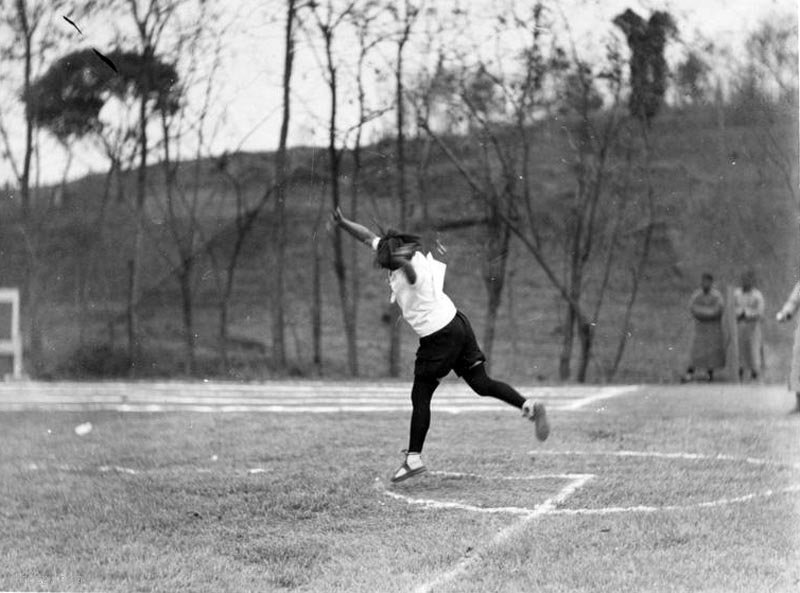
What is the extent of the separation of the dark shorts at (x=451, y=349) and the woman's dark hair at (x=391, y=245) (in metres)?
0.32

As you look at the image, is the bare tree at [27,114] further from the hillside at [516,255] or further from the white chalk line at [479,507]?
the white chalk line at [479,507]

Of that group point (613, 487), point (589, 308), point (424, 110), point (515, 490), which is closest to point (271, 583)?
point (515, 490)

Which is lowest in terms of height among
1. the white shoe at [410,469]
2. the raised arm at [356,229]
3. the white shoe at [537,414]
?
the white shoe at [410,469]

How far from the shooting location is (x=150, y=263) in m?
4.65

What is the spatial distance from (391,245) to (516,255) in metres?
0.57

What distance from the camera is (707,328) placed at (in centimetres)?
390

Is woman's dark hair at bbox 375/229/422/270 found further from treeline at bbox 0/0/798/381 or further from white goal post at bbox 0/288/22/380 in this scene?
white goal post at bbox 0/288/22/380

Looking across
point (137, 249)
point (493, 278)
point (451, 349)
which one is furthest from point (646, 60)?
point (137, 249)

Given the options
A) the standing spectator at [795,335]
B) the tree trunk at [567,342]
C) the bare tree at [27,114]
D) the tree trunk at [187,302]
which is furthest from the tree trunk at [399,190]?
the bare tree at [27,114]

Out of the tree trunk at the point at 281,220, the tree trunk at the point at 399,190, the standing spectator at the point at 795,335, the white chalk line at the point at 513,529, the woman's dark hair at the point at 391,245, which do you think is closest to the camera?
the white chalk line at the point at 513,529

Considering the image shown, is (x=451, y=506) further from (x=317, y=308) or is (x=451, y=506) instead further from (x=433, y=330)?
(x=317, y=308)

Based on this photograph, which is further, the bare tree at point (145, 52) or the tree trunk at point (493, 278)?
the bare tree at point (145, 52)

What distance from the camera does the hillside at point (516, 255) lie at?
3.88m

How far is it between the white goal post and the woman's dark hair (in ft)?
7.08
